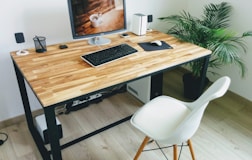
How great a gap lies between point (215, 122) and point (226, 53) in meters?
0.72

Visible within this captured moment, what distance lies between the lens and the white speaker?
6.86ft

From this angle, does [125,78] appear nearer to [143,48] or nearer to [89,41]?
[143,48]

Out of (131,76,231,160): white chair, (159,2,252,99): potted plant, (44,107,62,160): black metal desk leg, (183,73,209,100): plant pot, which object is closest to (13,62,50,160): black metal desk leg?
(44,107,62,160): black metal desk leg

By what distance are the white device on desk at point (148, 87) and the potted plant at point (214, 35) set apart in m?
0.38

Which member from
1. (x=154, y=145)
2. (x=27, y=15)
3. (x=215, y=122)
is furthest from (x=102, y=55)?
(x=215, y=122)

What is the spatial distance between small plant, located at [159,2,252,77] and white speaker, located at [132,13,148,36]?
1.02ft

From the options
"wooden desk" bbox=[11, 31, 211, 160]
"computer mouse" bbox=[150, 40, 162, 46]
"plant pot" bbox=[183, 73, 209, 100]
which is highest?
"computer mouse" bbox=[150, 40, 162, 46]

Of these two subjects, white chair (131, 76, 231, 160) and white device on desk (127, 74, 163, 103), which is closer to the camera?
white chair (131, 76, 231, 160)

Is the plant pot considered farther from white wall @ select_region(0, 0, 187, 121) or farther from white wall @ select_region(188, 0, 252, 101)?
white wall @ select_region(0, 0, 187, 121)

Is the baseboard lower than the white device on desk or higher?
lower

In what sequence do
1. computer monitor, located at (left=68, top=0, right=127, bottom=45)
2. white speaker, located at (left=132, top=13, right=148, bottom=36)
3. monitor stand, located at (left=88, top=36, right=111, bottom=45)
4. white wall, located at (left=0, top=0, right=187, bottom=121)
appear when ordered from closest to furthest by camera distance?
computer monitor, located at (left=68, top=0, right=127, bottom=45), white wall, located at (left=0, top=0, right=187, bottom=121), monitor stand, located at (left=88, top=36, right=111, bottom=45), white speaker, located at (left=132, top=13, right=148, bottom=36)

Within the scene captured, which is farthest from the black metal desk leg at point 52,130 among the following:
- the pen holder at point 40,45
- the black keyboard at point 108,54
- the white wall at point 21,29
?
the white wall at point 21,29

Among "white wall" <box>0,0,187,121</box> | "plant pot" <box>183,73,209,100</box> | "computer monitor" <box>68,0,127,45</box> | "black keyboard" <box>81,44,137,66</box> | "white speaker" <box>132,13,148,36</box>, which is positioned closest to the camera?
"black keyboard" <box>81,44,137,66</box>

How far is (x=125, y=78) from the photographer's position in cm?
142
